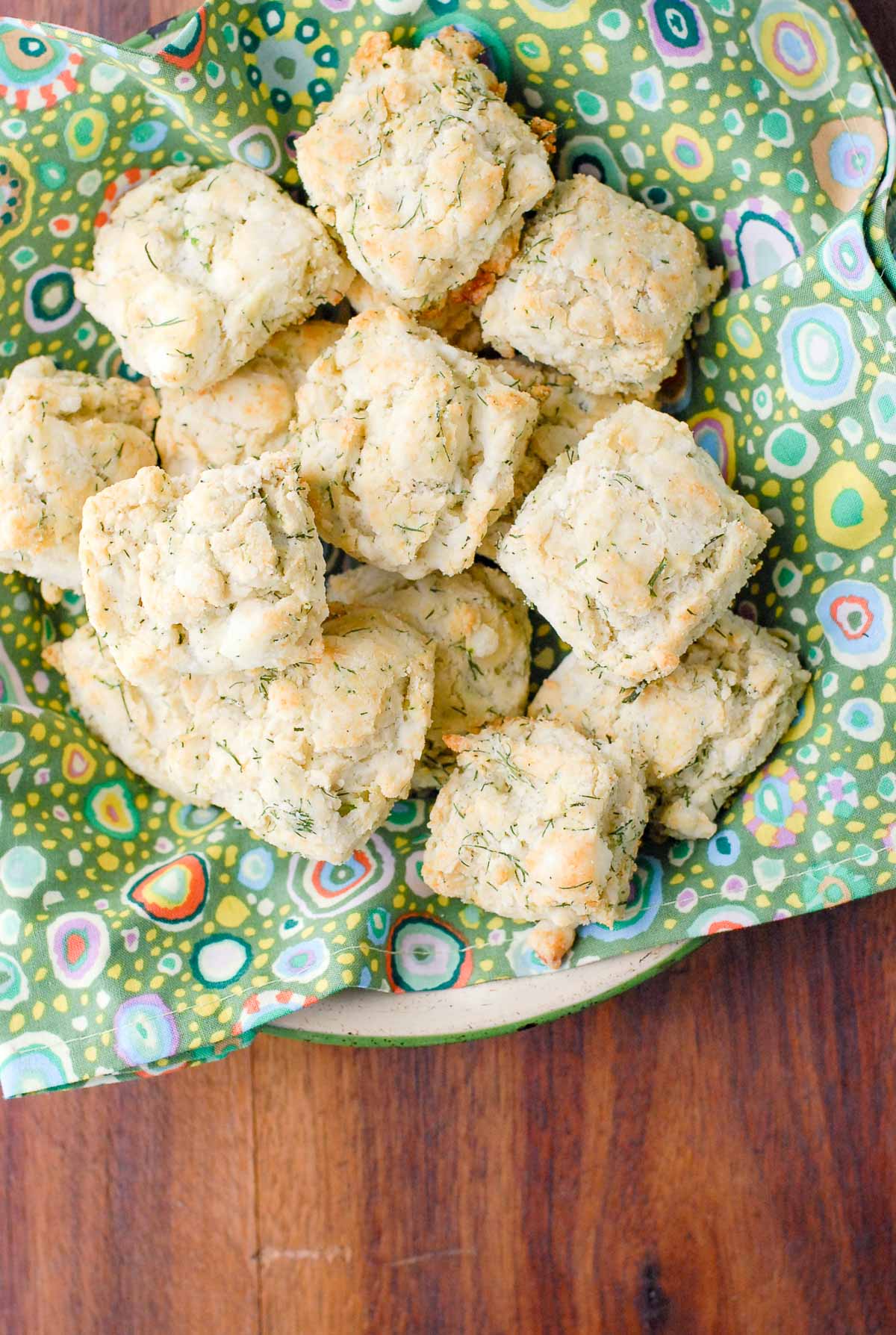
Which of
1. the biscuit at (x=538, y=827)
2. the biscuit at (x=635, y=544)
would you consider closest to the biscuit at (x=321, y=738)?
the biscuit at (x=538, y=827)

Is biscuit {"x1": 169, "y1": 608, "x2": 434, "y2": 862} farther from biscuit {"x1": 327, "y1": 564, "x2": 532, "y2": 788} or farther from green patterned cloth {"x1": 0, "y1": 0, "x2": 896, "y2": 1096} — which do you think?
green patterned cloth {"x1": 0, "y1": 0, "x2": 896, "y2": 1096}

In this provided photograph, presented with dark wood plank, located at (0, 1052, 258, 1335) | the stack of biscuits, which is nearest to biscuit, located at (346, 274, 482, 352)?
the stack of biscuits

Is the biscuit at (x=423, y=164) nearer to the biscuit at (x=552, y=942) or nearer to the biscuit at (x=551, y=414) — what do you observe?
the biscuit at (x=551, y=414)

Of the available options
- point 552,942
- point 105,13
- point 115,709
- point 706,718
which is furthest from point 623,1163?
point 105,13

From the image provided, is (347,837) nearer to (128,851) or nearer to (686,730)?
(128,851)

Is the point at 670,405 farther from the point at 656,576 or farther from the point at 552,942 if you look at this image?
the point at 552,942

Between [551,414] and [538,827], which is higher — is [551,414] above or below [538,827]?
above
